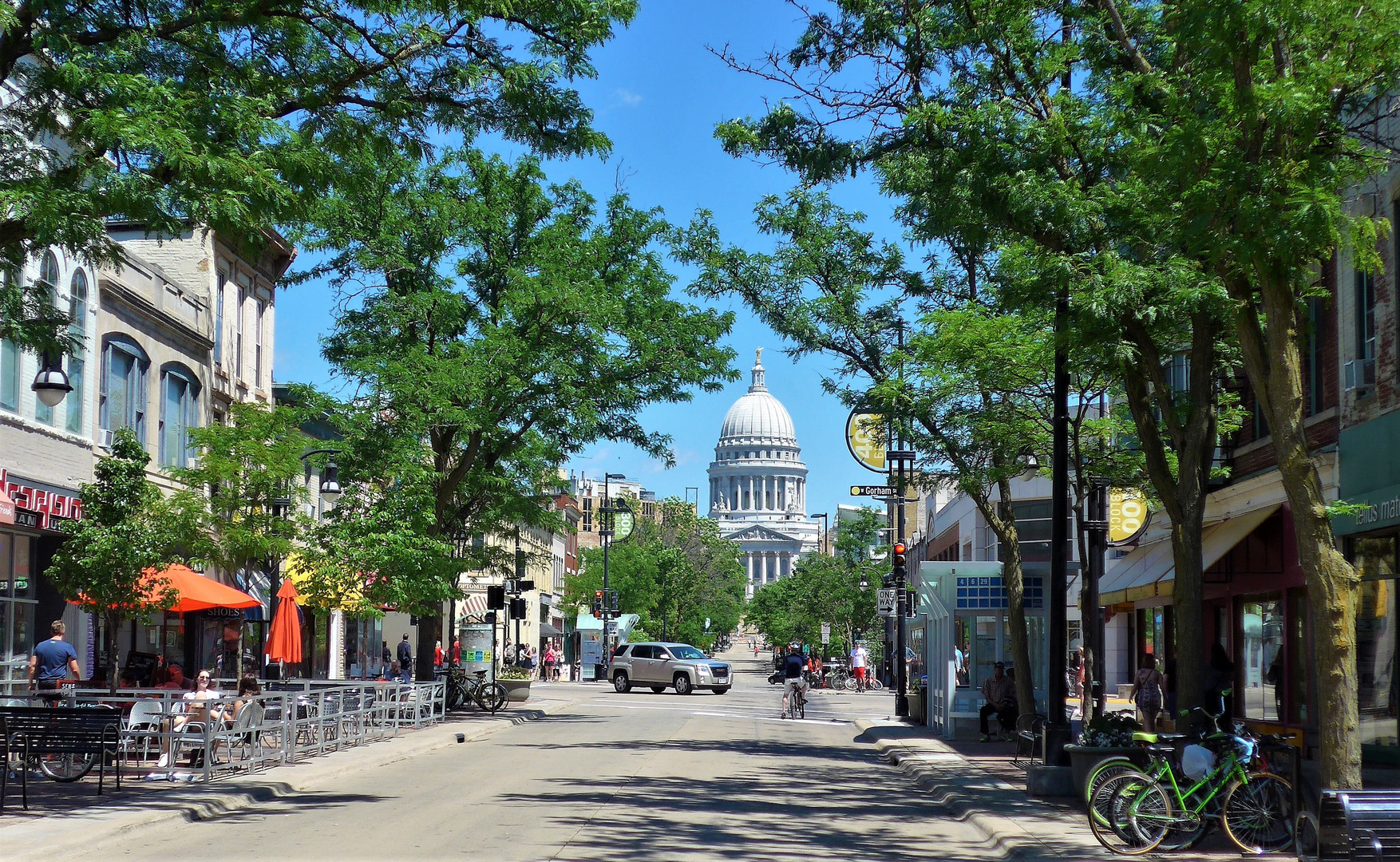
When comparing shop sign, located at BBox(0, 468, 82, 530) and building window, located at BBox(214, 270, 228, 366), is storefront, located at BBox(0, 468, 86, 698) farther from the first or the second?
building window, located at BBox(214, 270, 228, 366)

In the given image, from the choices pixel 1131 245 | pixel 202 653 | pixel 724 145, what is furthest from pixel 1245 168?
pixel 202 653

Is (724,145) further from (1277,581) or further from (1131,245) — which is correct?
(1277,581)

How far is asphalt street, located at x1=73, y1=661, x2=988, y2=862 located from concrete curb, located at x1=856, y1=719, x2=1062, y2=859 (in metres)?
0.22

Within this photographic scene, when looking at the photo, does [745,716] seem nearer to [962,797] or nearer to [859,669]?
[962,797]

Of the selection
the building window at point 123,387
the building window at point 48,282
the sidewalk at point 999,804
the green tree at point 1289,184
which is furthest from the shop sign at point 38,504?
the green tree at point 1289,184

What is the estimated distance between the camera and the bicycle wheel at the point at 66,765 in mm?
16656

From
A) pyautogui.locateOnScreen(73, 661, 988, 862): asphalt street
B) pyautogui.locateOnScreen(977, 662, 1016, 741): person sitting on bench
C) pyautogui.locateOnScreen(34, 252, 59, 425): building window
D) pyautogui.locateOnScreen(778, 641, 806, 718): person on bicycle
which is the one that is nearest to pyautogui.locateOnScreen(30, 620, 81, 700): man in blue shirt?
→ pyautogui.locateOnScreen(73, 661, 988, 862): asphalt street

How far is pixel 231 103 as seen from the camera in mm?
12344

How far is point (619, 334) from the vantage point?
105 feet

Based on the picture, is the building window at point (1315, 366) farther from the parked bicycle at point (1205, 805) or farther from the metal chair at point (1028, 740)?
the parked bicycle at point (1205, 805)

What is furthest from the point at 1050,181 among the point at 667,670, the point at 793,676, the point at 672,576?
the point at 672,576

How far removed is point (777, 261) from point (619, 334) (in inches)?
222

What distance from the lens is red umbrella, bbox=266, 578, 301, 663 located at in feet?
91.3

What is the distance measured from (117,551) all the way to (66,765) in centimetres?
341
